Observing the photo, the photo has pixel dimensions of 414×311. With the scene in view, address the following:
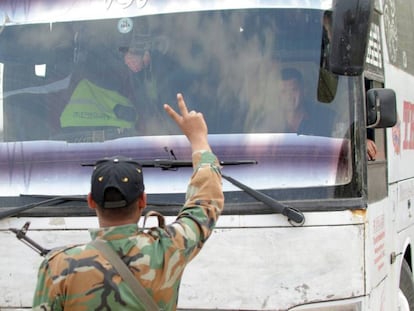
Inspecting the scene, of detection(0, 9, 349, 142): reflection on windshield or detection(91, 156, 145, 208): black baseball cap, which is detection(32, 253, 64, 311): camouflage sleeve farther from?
detection(0, 9, 349, 142): reflection on windshield

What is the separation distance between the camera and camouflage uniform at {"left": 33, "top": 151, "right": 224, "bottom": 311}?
2.28 metres

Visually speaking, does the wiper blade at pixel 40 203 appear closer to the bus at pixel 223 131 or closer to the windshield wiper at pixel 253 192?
the bus at pixel 223 131

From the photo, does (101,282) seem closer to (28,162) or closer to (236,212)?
(236,212)

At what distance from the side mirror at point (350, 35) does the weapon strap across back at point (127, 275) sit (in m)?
1.79

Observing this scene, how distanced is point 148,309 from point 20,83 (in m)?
2.27

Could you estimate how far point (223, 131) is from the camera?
12.6ft

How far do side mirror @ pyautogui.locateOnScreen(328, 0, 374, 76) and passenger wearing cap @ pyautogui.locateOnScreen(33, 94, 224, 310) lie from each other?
4.73 ft

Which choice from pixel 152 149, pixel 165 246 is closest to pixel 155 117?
pixel 152 149

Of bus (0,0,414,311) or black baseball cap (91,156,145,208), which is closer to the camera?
black baseball cap (91,156,145,208)

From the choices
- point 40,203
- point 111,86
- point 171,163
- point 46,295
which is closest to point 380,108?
point 171,163

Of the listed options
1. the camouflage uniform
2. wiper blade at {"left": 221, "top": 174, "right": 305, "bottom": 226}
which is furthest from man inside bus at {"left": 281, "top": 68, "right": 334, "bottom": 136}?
the camouflage uniform

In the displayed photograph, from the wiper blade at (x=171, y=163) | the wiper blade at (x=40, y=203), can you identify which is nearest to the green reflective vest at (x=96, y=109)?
the wiper blade at (x=171, y=163)

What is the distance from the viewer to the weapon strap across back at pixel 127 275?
7.52 ft

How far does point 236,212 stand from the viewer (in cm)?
374
